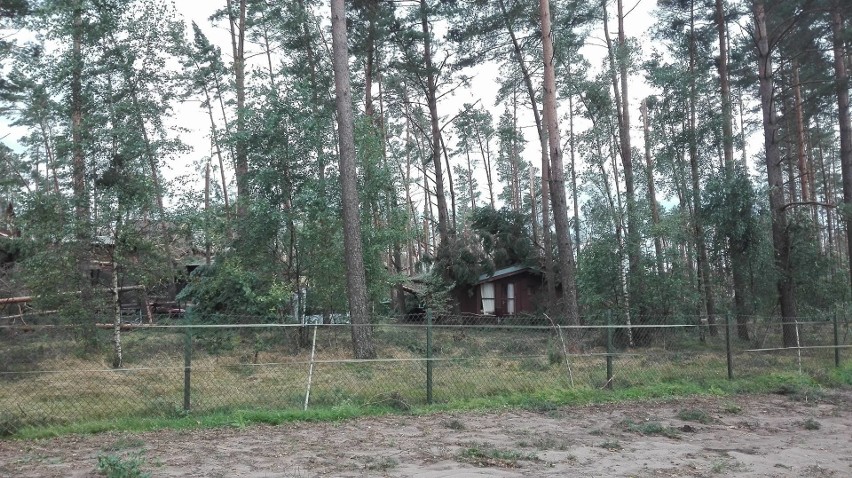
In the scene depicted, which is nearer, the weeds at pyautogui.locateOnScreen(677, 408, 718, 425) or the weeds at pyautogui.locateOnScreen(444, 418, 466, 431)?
the weeds at pyautogui.locateOnScreen(444, 418, 466, 431)

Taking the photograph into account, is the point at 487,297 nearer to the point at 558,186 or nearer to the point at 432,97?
the point at 432,97

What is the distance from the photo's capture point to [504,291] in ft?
107

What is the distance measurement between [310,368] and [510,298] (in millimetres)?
23729

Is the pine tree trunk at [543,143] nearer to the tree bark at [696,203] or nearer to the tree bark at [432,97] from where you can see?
the tree bark at [432,97]

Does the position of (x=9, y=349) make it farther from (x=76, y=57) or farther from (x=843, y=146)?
(x=843, y=146)

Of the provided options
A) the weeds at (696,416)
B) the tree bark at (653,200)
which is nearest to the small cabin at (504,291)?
the tree bark at (653,200)

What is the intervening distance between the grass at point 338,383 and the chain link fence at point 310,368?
0.09ft

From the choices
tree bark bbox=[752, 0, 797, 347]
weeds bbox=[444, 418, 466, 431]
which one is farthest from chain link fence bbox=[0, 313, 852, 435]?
tree bark bbox=[752, 0, 797, 347]

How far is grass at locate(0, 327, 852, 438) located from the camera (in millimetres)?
8867

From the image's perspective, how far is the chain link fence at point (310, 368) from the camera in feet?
30.0

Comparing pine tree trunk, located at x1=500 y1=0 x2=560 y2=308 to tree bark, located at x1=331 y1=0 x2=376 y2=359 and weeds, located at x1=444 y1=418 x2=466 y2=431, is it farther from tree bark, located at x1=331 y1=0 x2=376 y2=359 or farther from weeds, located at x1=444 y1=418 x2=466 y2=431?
weeds, located at x1=444 y1=418 x2=466 y2=431

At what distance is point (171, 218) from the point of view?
14.4m

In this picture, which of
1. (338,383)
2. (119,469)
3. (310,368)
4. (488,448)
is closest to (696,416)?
(488,448)

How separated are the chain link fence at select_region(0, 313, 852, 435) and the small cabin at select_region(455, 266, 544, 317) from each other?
15044 mm
